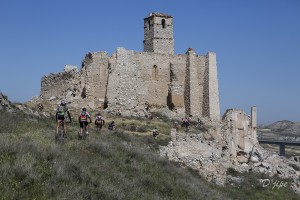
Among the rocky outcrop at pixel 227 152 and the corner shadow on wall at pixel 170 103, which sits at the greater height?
the corner shadow on wall at pixel 170 103

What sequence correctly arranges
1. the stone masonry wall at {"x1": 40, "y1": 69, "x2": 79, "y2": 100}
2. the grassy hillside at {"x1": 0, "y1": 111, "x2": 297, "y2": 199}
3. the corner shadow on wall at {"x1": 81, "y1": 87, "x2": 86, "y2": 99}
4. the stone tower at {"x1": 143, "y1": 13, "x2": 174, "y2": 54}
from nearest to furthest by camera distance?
the grassy hillside at {"x1": 0, "y1": 111, "x2": 297, "y2": 199} → the corner shadow on wall at {"x1": 81, "y1": 87, "x2": 86, "y2": 99} → the stone masonry wall at {"x1": 40, "y1": 69, "x2": 79, "y2": 100} → the stone tower at {"x1": 143, "y1": 13, "x2": 174, "y2": 54}

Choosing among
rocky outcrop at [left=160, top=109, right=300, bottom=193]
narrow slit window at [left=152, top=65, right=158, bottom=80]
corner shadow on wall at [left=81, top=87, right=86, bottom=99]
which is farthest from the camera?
narrow slit window at [left=152, top=65, right=158, bottom=80]

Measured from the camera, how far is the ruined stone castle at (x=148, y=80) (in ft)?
110

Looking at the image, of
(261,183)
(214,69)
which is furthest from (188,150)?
(214,69)

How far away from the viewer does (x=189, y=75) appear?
35.8 m

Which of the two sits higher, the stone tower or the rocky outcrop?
the stone tower

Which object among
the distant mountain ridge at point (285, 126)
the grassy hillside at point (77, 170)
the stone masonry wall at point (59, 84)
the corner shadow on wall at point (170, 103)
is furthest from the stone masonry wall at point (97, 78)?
the distant mountain ridge at point (285, 126)

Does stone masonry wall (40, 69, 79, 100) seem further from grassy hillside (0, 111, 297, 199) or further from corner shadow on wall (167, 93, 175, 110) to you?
grassy hillside (0, 111, 297, 199)

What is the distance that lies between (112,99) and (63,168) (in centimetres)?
2232

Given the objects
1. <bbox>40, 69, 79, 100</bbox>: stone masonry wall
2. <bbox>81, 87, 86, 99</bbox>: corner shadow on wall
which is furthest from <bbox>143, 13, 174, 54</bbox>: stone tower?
<bbox>81, 87, 86, 99</bbox>: corner shadow on wall

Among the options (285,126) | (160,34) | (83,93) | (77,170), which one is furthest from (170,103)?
(285,126)

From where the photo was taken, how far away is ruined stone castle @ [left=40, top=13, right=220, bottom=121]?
33562 mm

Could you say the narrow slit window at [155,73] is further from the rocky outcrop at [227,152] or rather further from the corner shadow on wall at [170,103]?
the rocky outcrop at [227,152]

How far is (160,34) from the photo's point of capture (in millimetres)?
37625
